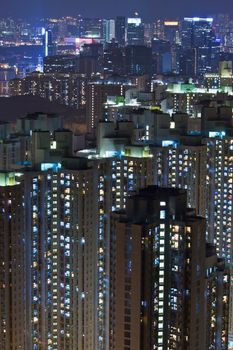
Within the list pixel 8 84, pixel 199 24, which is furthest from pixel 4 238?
pixel 199 24

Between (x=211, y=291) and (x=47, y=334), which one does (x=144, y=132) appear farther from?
(x=211, y=291)

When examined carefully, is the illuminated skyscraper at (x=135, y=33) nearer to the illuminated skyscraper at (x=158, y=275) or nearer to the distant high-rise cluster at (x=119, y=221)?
the distant high-rise cluster at (x=119, y=221)

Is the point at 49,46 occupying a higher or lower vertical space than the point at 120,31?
A: lower

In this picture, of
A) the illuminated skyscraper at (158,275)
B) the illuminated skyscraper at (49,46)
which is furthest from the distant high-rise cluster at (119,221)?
the illuminated skyscraper at (49,46)

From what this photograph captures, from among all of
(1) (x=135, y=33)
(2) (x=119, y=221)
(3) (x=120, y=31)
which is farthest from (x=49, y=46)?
(2) (x=119, y=221)

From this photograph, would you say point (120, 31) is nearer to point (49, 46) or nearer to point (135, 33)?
point (135, 33)

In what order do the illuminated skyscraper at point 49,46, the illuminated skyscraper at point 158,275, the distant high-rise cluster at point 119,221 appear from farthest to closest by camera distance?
the illuminated skyscraper at point 49,46
the distant high-rise cluster at point 119,221
the illuminated skyscraper at point 158,275

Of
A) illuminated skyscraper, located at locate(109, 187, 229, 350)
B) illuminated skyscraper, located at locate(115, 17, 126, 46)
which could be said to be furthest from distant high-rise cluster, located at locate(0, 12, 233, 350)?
illuminated skyscraper, located at locate(115, 17, 126, 46)

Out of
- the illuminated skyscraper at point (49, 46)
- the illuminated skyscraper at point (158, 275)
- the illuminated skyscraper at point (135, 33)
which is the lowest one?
the illuminated skyscraper at point (158, 275)
